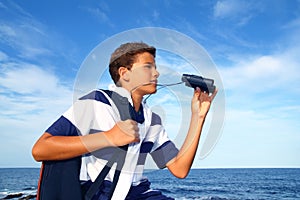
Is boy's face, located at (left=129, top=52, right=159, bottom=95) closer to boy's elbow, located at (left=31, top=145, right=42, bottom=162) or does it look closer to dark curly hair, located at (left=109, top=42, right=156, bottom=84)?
dark curly hair, located at (left=109, top=42, right=156, bottom=84)

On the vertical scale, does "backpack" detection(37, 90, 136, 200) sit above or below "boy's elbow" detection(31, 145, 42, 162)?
below

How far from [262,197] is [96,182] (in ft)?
130

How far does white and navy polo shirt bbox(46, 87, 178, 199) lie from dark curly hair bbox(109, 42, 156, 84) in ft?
0.37

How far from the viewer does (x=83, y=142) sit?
1821 mm

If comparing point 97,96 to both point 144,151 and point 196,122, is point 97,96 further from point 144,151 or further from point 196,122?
point 196,122

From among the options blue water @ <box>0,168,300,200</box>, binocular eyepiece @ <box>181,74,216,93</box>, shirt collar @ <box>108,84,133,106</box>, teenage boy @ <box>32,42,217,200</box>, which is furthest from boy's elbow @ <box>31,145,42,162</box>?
blue water @ <box>0,168,300,200</box>

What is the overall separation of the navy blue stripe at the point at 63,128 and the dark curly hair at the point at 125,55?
39cm

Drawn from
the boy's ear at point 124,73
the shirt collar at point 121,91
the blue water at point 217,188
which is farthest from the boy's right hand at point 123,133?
the blue water at point 217,188

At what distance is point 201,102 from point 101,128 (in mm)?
707

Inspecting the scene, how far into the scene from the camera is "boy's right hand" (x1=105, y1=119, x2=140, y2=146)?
181cm

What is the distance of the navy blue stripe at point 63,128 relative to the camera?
1.88m

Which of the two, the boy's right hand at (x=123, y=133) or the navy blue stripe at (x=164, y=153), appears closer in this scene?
the boy's right hand at (x=123, y=133)

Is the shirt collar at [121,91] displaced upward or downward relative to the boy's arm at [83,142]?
upward

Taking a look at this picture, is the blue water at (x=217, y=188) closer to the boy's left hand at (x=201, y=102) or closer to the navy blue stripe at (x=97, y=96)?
the boy's left hand at (x=201, y=102)
